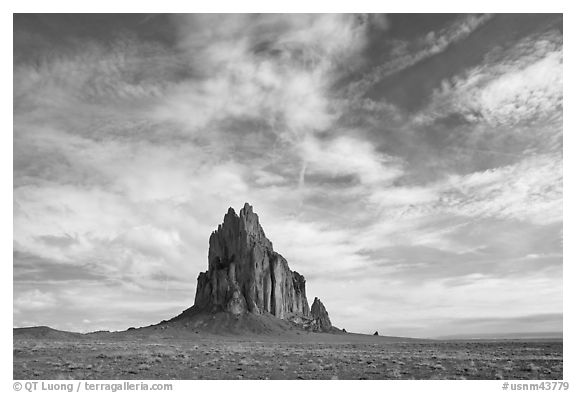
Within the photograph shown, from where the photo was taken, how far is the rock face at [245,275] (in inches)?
6078

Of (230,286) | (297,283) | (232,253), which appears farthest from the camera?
(297,283)

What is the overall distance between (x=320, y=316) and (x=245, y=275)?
4235cm

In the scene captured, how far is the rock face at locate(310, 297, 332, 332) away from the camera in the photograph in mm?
172250

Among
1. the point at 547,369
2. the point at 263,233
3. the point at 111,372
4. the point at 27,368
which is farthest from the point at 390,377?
the point at 263,233

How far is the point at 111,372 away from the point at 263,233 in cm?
14261

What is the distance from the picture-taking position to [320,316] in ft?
598

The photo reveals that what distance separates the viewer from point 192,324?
463 ft

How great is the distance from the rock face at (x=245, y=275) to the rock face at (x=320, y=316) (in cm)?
521

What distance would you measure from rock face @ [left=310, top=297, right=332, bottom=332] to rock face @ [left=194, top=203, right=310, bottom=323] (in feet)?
17.1

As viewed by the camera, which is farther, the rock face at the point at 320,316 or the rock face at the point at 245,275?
the rock face at the point at 320,316

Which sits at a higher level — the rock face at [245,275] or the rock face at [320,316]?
the rock face at [245,275]

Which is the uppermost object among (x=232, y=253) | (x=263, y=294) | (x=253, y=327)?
(x=232, y=253)

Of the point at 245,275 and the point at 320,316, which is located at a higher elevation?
the point at 245,275
